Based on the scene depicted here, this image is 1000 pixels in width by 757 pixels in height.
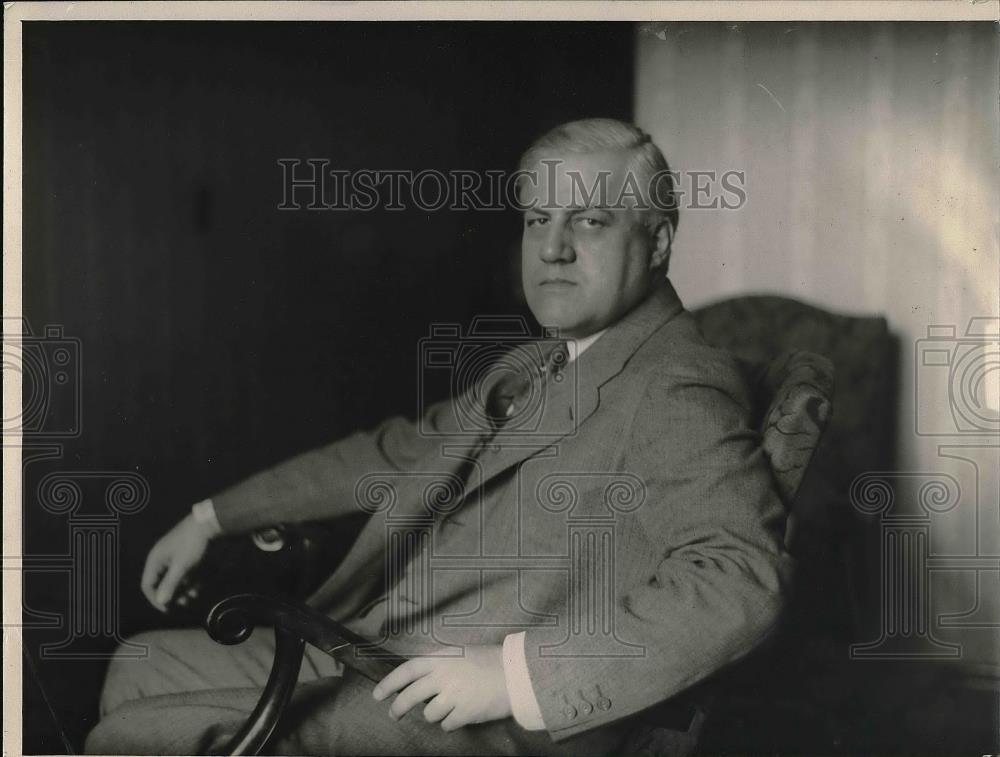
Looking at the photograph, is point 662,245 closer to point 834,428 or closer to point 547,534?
point 834,428

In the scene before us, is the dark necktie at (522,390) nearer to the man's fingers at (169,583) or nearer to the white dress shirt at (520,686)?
the white dress shirt at (520,686)

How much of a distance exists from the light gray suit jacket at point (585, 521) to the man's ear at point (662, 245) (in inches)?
2.6

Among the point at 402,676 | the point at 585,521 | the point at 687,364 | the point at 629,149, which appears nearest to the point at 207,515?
the point at 402,676

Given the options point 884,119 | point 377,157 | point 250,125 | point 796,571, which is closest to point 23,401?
point 250,125

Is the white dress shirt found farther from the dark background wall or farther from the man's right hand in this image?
the man's right hand

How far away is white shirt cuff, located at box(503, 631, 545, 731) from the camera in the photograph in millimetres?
1699

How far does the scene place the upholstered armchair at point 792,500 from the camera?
68.2 inches

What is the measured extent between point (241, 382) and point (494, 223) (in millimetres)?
549

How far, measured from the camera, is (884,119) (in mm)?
1844

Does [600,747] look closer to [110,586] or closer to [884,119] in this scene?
[110,586]

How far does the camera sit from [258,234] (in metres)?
1.85

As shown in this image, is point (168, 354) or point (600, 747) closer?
point (600, 747)

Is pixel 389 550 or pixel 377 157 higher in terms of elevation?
pixel 377 157

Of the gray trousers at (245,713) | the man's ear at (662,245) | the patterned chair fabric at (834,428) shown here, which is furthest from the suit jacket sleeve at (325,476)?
the patterned chair fabric at (834,428)
